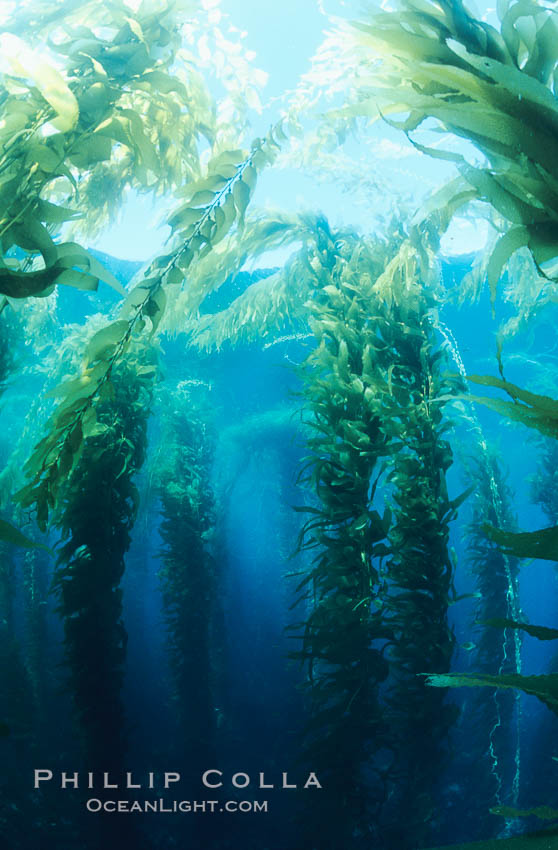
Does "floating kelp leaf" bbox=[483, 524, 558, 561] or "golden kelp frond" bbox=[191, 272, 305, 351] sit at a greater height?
"golden kelp frond" bbox=[191, 272, 305, 351]

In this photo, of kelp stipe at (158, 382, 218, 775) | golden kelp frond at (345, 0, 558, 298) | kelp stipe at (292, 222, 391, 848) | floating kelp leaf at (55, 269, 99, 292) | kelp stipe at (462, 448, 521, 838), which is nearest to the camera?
golden kelp frond at (345, 0, 558, 298)

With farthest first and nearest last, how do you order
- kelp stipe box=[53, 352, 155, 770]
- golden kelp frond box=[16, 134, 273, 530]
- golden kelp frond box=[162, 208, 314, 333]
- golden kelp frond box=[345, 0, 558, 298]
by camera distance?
golden kelp frond box=[162, 208, 314, 333] → kelp stipe box=[53, 352, 155, 770] → golden kelp frond box=[16, 134, 273, 530] → golden kelp frond box=[345, 0, 558, 298]

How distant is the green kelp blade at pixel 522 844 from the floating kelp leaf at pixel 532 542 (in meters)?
0.36

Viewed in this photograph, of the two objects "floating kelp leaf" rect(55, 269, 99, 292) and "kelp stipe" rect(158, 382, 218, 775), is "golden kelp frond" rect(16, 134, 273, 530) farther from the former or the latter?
"kelp stipe" rect(158, 382, 218, 775)

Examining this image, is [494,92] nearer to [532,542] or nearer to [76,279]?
[532,542]

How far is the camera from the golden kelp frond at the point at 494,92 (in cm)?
95

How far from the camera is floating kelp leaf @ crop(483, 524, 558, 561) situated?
2.45ft

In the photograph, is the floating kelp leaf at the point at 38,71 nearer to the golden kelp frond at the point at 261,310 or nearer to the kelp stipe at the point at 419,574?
the kelp stipe at the point at 419,574

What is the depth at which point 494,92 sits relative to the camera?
3.21ft

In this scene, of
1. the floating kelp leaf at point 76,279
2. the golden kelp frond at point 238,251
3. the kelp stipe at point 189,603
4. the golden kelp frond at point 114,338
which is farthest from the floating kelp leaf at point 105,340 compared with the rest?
the kelp stipe at point 189,603

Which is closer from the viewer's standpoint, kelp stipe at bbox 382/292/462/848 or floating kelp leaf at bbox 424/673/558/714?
floating kelp leaf at bbox 424/673/558/714

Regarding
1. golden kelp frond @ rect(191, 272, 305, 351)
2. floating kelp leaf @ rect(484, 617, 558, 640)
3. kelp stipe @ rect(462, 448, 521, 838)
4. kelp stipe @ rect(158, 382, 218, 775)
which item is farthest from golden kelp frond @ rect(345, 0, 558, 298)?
kelp stipe @ rect(158, 382, 218, 775)

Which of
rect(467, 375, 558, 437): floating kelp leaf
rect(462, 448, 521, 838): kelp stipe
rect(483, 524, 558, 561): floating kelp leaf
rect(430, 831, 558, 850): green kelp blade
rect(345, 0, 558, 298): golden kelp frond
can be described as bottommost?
rect(462, 448, 521, 838): kelp stipe

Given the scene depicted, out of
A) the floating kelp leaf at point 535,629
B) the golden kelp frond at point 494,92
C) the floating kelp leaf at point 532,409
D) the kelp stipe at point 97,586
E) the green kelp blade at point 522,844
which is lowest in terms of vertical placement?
the kelp stipe at point 97,586
